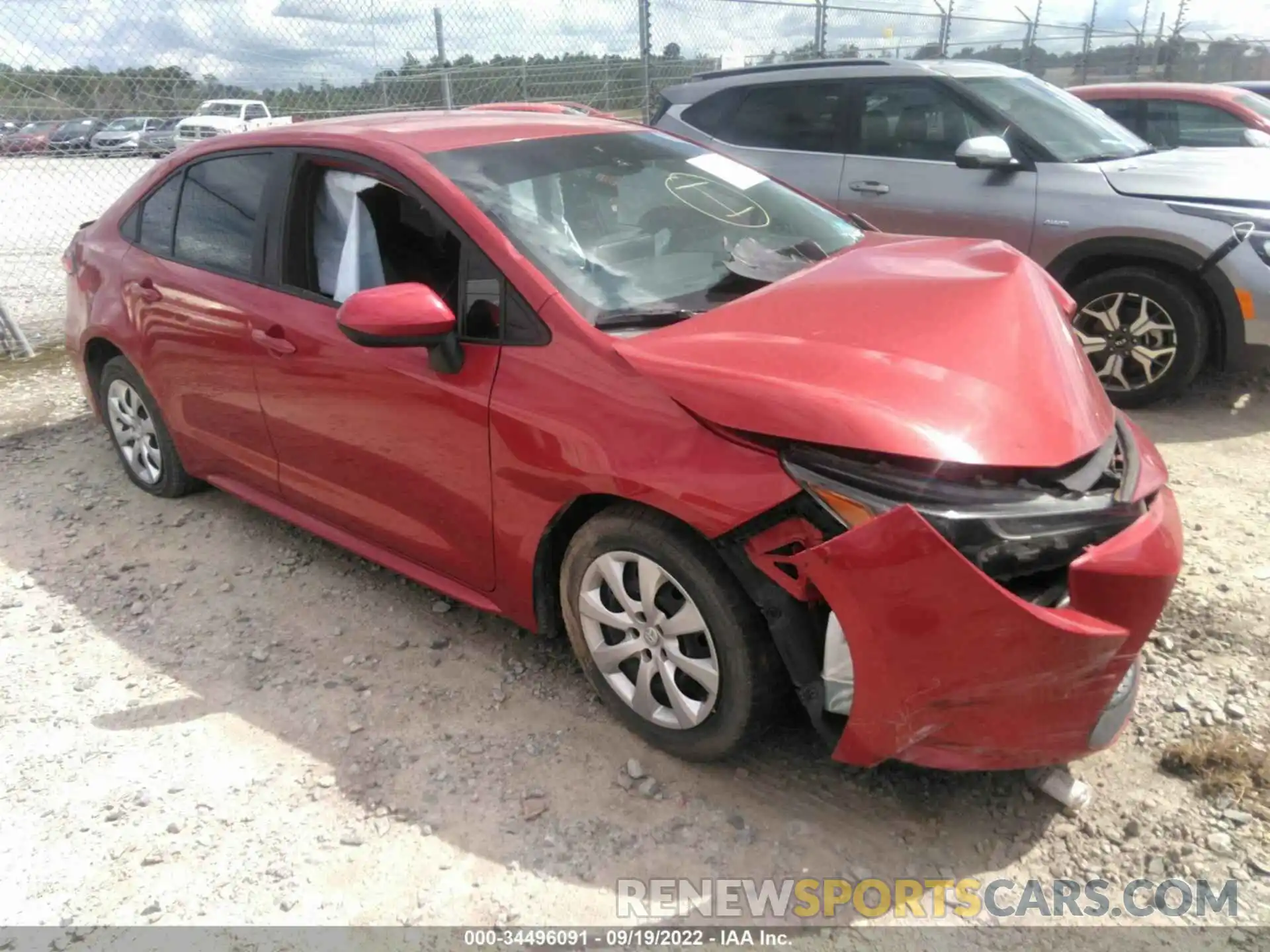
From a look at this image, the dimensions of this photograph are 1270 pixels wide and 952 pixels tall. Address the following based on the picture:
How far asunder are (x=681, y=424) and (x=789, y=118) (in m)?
4.66

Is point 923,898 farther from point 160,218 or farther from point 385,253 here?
point 160,218

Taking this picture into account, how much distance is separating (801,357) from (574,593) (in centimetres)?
92

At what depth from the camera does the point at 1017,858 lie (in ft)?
7.60

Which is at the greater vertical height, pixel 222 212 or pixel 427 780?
pixel 222 212

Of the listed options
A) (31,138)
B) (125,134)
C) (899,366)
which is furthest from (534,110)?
(31,138)

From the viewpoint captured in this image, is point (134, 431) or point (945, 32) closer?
point (134, 431)

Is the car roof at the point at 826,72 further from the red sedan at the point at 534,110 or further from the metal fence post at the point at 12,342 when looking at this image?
the metal fence post at the point at 12,342

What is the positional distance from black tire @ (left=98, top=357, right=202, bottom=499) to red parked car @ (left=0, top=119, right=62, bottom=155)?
4.12m

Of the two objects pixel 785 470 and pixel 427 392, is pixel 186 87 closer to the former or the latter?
pixel 427 392

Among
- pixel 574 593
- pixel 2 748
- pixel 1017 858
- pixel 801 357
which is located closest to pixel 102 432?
pixel 2 748

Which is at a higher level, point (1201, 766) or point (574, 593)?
point (574, 593)

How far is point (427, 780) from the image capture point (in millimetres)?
2684

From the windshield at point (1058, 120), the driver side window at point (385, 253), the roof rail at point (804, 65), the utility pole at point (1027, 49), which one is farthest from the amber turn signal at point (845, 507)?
the utility pole at point (1027, 49)

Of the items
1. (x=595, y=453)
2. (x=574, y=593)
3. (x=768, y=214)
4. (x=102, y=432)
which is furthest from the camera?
(x=102, y=432)
